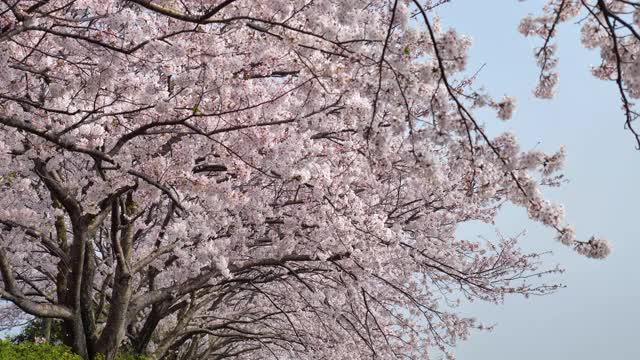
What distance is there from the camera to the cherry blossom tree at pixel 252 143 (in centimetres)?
475

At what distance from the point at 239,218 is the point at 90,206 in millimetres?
2384

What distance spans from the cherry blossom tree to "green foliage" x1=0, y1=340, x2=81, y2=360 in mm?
478

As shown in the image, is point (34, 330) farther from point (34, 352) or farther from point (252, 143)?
point (252, 143)

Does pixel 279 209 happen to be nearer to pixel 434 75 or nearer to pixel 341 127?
pixel 341 127

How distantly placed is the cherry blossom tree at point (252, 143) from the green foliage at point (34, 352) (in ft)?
1.57

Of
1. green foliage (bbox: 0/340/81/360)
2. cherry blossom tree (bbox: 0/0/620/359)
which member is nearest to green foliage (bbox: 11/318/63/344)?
cherry blossom tree (bbox: 0/0/620/359)

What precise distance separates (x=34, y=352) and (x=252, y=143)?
15.4ft

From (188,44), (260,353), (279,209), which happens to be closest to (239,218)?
(279,209)

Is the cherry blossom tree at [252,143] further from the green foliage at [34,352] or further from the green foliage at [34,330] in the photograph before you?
the green foliage at [34,330]

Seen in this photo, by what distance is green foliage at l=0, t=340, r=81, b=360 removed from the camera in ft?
28.6

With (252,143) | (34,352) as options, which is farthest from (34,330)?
(252,143)

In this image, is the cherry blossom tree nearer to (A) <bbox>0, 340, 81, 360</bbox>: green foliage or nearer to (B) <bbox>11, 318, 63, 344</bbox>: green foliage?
(A) <bbox>0, 340, 81, 360</bbox>: green foliage

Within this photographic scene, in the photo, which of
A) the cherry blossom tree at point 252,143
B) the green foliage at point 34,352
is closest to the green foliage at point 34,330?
the cherry blossom tree at point 252,143

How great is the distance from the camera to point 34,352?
9.19 metres
